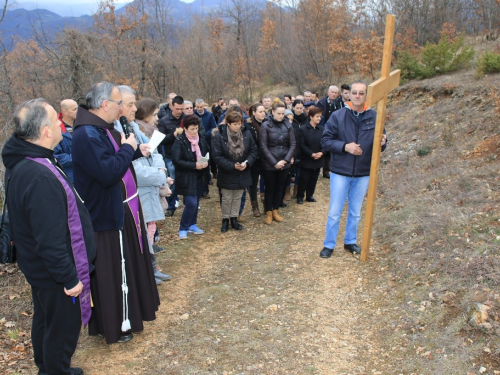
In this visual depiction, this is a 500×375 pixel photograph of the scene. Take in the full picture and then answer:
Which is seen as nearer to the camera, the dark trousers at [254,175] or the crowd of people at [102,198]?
the crowd of people at [102,198]

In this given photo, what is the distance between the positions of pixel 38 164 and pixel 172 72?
1841 centimetres

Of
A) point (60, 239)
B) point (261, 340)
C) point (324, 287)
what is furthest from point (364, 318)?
point (60, 239)

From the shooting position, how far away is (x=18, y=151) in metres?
2.55

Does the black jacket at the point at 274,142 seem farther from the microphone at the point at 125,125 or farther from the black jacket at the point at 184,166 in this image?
the microphone at the point at 125,125

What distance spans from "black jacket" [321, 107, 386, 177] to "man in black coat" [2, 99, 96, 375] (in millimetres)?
3181

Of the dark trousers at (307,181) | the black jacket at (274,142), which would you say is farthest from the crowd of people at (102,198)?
the dark trousers at (307,181)

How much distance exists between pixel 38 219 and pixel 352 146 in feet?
11.5

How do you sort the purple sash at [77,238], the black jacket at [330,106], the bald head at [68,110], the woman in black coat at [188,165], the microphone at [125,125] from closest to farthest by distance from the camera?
the purple sash at [77,238]
the microphone at [125,125]
the bald head at [68,110]
the woman in black coat at [188,165]
the black jacket at [330,106]

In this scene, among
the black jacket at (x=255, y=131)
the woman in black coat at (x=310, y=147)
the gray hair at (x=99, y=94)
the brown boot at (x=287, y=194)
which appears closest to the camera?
the gray hair at (x=99, y=94)

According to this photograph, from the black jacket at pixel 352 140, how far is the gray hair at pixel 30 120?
131 inches

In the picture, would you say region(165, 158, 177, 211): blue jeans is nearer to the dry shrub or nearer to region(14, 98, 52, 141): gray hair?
region(14, 98, 52, 141): gray hair

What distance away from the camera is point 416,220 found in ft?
18.1

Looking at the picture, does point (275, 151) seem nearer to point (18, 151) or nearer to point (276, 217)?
point (276, 217)

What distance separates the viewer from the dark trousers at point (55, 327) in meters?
2.72
